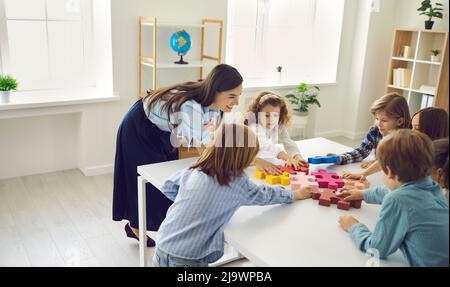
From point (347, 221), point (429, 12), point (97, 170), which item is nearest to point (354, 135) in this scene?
point (429, 12)

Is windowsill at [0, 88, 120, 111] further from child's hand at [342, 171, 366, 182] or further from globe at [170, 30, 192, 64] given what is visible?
child's hand at [342, 171, 366, 182]

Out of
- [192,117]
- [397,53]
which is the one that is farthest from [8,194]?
[397,53]

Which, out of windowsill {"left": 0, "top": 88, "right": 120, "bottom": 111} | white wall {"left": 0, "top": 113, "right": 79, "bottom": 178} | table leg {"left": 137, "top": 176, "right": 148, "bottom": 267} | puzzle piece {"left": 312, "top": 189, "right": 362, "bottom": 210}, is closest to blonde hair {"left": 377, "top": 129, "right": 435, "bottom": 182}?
puzzle piece {"left": 312, "top": 189, "right": 362, "bottom": 210}

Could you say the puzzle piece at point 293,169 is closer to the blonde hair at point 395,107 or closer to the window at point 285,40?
the blonde hair at point 395,107

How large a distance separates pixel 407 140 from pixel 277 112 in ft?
3.83

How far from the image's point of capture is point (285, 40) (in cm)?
488

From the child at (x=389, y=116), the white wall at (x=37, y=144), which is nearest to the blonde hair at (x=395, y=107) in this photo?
the child at (x=389, y=116)

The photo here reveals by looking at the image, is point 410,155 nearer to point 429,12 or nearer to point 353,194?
point 353,194

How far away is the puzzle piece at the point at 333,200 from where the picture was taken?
1593mm

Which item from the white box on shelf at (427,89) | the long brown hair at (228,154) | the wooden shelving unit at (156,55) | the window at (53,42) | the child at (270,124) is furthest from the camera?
the white box on shelf at (427,89)

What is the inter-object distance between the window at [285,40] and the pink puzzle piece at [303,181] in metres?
2.84

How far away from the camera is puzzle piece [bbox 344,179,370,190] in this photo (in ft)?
5.85

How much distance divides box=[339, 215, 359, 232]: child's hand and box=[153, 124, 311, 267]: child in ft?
1.11
